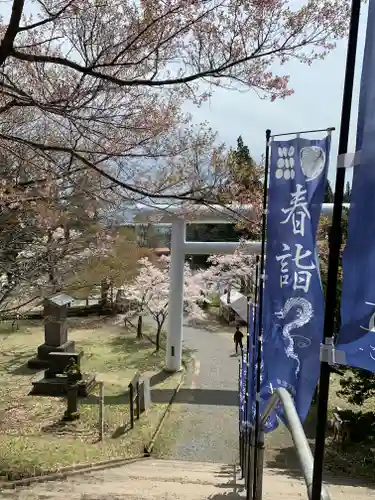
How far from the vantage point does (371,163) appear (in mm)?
1990

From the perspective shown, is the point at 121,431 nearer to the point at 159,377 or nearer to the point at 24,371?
the point at 159,377

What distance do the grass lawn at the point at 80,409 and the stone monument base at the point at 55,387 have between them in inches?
9.6

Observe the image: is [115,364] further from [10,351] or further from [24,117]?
[24,117]

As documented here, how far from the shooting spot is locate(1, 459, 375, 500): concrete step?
5.64 meters

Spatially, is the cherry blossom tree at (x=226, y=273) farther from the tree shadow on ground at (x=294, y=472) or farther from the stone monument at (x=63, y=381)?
the tree shadow on ground at (x=294, y=472)

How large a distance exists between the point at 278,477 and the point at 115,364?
897cm

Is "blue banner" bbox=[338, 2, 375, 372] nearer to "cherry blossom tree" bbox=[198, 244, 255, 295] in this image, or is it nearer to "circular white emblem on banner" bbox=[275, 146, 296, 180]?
"circular white emblem on banner" bbox=[275, 146, 296, 180]

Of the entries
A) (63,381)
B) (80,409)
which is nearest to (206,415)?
(80,409)

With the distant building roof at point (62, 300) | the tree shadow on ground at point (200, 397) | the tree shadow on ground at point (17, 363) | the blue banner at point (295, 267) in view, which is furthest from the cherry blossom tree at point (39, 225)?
the tree shadow on ground at point (17, 363)

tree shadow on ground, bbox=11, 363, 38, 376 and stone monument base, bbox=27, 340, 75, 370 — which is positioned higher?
stone monument base, bbox=27, 340, 75, 370

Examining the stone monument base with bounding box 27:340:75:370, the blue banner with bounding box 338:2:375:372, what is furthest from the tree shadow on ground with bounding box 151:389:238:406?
the blue banner with bounding box 338:2:375:372

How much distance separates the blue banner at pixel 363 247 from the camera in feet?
6.58

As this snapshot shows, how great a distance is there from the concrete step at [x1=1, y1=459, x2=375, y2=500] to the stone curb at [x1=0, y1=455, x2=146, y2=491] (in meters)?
0.16

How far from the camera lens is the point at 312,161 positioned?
4160 mm
